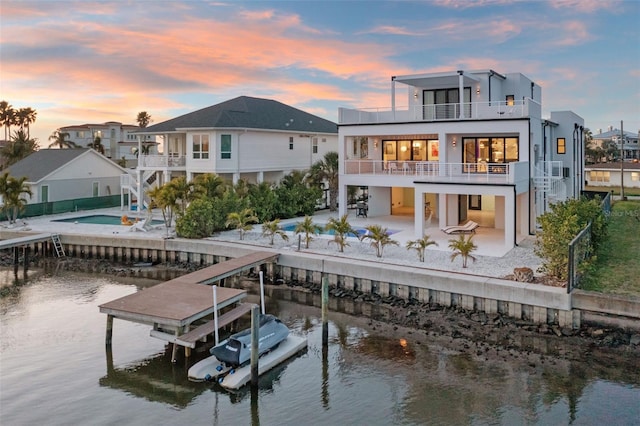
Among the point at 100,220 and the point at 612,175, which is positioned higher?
the point at 612,175

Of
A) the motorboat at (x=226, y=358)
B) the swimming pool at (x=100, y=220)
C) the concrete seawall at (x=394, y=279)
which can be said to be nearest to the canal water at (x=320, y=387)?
the motorboat at (x=226, y=358)

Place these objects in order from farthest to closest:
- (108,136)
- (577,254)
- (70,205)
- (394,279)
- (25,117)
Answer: (25,117) → (108,136) → (70,205) → (394,279) → (577,254)

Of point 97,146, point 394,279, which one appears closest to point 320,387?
point 394,279

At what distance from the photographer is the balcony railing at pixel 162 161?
35688 mm

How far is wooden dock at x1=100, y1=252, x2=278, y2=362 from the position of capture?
14.1 m

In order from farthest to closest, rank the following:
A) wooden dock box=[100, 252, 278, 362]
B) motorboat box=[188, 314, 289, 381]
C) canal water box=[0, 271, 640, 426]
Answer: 1. wooden dock box=[100, 252, 278, 362]
2. motorboat box=[188, 314, 289, 381]
3. canal water box=[0, 271, 640, 426]

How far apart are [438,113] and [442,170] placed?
5438 mm

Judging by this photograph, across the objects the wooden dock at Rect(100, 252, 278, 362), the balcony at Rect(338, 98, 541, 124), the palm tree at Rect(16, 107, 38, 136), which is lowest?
the wooden dock at Rect(100, 252, 278, 362)

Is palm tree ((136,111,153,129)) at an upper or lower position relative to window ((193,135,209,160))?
upper

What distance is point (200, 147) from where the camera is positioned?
34.1 metres

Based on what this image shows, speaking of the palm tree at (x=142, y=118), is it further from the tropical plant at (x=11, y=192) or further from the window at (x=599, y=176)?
the window at (x=599, y=176)

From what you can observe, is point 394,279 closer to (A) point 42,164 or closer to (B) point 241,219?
(B) point 241,219

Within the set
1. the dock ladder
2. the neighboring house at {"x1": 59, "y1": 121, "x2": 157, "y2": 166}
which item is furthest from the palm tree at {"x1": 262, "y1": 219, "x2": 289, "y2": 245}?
the neighboring house at {"x1": 59, "y1": 121, "x2": 157, "y2": 166}

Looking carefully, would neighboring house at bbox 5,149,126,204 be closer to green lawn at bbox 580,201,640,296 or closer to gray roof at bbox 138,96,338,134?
gray roof at bbox 138,96,338,134
